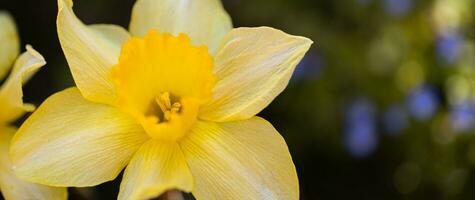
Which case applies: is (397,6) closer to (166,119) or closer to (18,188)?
(166,119)

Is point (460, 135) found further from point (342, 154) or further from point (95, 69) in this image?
point (95, 69)

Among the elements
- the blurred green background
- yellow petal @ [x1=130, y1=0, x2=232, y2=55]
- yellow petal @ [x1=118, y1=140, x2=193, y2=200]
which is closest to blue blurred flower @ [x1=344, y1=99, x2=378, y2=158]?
the blurred green background

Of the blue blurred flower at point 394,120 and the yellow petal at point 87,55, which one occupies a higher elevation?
the yellow petal at point 87,55

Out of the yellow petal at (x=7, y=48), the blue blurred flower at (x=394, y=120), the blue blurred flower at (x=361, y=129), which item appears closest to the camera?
the yellow petal at (x=7, y=48)

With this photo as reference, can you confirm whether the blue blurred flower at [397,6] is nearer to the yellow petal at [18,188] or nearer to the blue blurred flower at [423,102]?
the blue blurred flower at [423,102]

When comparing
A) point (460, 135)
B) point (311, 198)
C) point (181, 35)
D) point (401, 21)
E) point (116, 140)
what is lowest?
point (311, 198)

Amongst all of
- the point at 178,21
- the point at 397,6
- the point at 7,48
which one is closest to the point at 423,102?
the point at 397,6

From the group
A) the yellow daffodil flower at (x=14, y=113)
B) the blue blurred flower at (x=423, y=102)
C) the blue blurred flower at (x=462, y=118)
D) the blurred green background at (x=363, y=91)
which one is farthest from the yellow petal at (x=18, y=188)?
the blue blurred flower at (x=462, y=118)

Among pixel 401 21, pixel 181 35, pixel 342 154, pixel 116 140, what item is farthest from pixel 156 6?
pixel 401 21
